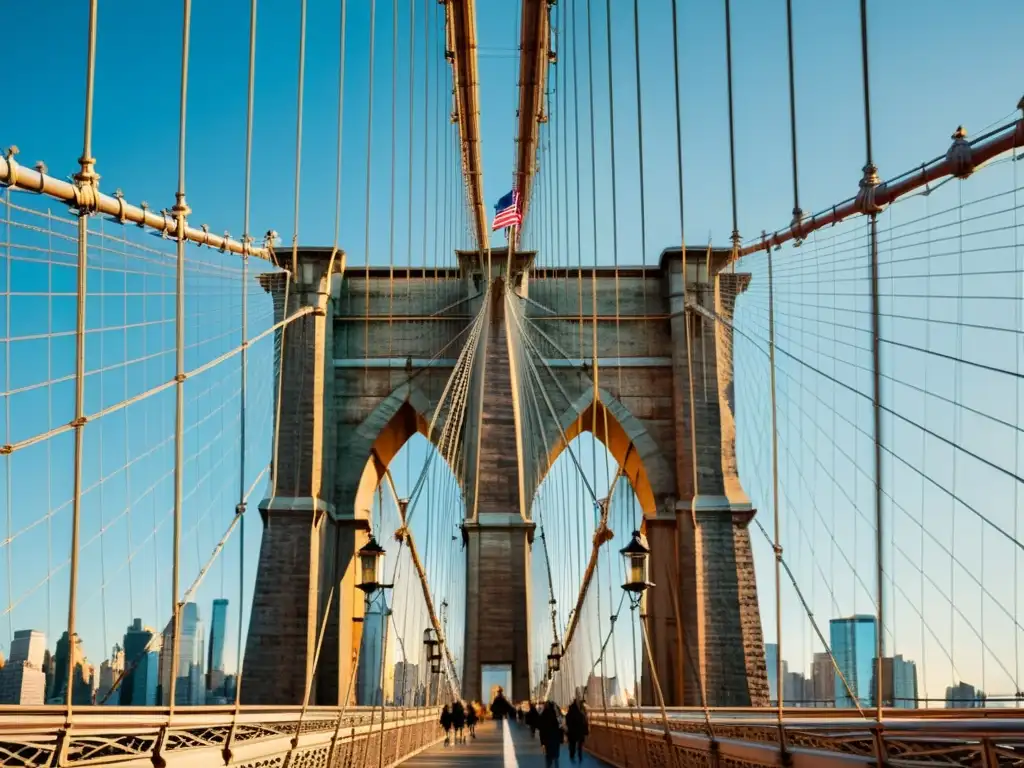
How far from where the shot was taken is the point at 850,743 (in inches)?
230

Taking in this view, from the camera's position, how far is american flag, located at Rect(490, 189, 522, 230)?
26.9m

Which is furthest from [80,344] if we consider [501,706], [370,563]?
[501,706]

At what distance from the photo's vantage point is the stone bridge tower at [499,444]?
25.2m

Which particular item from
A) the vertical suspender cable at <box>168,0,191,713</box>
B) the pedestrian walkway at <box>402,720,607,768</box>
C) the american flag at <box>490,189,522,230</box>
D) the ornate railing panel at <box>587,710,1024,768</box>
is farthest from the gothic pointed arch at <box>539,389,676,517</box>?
the vertical suspender cable at <box>168,0,191,713</box>

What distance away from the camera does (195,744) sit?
7.50 meters

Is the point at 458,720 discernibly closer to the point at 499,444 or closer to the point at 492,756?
the point at 492,756

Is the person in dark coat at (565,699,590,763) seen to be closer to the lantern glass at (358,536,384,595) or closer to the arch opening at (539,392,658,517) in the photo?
the lantern glass at (358,536,384,595)

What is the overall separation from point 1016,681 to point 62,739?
A: 8663 mm

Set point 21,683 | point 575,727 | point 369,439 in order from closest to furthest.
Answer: point 21,683
point 575,727
point 369,439

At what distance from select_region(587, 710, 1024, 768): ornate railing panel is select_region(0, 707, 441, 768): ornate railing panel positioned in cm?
244

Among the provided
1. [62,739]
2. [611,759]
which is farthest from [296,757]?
[611,759]

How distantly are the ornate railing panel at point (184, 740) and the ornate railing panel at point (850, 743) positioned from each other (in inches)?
96.1

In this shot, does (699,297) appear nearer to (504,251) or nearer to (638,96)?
(504,251)

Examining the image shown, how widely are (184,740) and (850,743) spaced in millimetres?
3622
